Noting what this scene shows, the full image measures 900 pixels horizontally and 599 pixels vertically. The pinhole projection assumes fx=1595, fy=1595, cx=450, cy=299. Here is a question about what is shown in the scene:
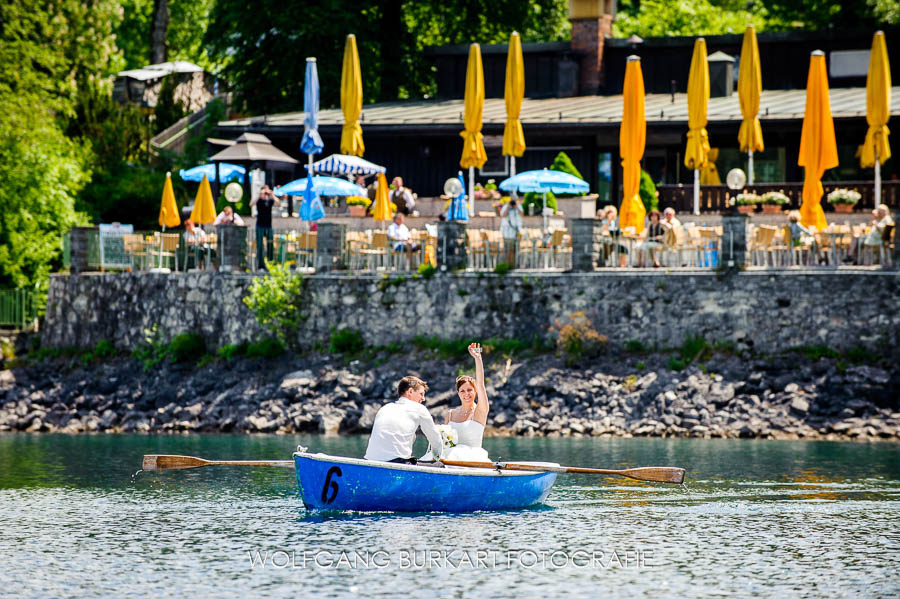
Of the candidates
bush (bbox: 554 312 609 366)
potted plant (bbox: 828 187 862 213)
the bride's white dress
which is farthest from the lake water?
potted plant (bbox: 828 187 862 213)

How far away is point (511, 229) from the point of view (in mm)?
35094

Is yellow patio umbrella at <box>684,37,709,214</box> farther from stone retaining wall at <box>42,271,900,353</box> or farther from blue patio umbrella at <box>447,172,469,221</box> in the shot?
blue patio umbrella at <box>447,172,469,221</box>

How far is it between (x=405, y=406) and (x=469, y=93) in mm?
18612

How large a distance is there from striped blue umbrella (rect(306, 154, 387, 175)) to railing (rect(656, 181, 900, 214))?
Result: 7365 millimetres

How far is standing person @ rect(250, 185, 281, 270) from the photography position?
37.0m

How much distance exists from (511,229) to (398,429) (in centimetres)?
1515

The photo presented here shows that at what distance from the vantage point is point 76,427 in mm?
36219

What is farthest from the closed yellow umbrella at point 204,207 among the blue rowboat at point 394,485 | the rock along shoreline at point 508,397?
the blue rowboat at point 394,485

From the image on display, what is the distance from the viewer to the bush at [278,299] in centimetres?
3678

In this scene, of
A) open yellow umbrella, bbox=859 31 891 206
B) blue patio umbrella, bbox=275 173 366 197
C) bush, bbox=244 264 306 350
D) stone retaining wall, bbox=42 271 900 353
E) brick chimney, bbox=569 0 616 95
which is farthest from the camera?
brick chimney, bbox=569 0 616 95

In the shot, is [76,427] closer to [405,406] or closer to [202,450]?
[202,450]

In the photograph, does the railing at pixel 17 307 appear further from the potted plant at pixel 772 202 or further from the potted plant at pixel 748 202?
the potted plant at pixel 772 202

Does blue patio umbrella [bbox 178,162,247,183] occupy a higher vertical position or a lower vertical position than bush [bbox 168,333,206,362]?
higher

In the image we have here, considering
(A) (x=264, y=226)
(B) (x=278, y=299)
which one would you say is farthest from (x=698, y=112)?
(B) (x=278, y=299)
